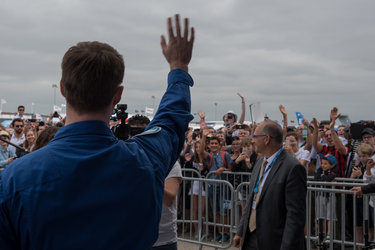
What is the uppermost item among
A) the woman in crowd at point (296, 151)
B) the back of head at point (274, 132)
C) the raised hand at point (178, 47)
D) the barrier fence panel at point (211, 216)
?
the raised hand at point (178, 47)

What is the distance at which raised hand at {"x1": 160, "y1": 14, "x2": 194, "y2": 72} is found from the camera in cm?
171

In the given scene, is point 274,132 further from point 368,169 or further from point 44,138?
point 368,169

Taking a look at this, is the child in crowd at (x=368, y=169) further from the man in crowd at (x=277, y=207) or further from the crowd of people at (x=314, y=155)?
the man in crowd at (x=277, y=207)

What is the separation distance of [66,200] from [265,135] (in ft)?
11.1

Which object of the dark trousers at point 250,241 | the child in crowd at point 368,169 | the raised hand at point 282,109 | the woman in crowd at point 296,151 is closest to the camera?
the dark trousers at point 250,241

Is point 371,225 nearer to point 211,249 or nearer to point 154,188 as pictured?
point 211,249

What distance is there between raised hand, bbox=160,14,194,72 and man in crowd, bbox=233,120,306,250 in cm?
254

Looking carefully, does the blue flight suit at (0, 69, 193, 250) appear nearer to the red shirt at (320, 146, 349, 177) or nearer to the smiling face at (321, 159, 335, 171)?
the smiling face at (321, 159, 335, 171)

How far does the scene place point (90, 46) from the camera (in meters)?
1.43

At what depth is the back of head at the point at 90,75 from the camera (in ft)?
4.52

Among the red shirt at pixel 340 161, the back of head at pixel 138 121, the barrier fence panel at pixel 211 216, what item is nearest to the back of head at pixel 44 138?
the back of head at pixel 138 121

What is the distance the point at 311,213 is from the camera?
662 centimetres

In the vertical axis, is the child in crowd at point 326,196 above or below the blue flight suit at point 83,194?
below

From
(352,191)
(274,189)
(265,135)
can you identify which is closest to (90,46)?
(274,189)
